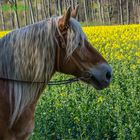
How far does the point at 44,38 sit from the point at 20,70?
1.02 feet

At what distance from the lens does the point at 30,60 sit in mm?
3850

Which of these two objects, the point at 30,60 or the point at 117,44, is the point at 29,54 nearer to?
the point at 30,60

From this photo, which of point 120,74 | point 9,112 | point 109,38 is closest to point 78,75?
point 9,112

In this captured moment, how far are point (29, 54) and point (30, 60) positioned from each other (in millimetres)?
47

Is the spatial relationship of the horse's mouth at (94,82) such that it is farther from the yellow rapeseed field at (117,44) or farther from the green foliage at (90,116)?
the yellow rapeseed field at (117,44)

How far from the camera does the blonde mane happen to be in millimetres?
3828

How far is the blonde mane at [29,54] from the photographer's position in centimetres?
383

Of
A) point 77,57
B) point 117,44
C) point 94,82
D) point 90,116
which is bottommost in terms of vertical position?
point 117,44

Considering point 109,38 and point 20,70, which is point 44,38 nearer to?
point 20,70

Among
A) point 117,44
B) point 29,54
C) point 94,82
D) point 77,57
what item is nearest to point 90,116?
point 94,82

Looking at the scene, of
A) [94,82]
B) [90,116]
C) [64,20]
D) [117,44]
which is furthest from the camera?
[117,44]

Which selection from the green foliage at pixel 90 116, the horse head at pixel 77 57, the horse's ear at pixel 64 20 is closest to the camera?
the horse's ear at pixel 64 20

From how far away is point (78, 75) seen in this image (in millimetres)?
3996

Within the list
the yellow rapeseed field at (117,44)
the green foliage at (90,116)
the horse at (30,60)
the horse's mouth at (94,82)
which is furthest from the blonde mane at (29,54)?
the yellow rapeseed field at (117,44)
